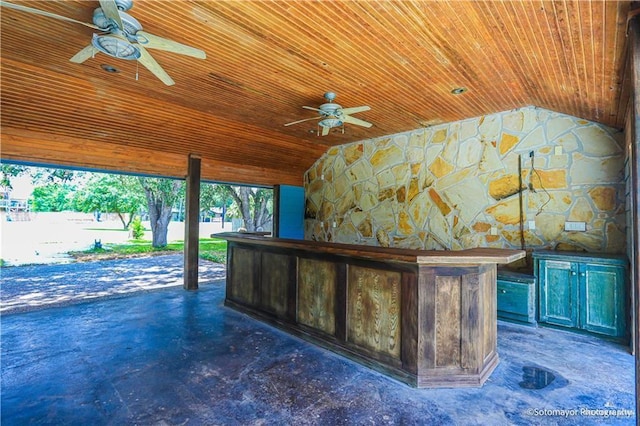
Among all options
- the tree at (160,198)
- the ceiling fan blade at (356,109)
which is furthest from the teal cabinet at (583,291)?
the tree at (160,198)

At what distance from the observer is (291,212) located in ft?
26.0

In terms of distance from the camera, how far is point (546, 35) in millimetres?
2500

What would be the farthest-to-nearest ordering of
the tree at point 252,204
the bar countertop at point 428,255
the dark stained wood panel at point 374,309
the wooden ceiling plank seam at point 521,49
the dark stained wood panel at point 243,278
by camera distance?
the tree at point 252,204
the dark stained wood panel at point 243,278
the dark stained wood panel at point 374,309
the bar countertop at point 428,255
the wooden ceiling plank seam at point 521,49

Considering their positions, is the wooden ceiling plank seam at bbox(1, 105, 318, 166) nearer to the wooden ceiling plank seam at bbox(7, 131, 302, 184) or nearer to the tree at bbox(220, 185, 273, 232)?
the wooden ceiling plank seam at bbox(7, 131, 302, 184)

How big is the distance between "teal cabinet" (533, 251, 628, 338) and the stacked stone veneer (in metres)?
0.56

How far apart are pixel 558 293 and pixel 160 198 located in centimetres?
1211

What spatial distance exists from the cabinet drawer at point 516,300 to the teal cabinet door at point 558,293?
0.11 metres

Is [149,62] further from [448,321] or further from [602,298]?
[602,298]

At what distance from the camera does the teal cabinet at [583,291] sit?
3639 millimetres

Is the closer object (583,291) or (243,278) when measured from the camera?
(583,291)

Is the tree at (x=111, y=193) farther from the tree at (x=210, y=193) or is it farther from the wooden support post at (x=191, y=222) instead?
the wooden support post at (x=191, y=222)

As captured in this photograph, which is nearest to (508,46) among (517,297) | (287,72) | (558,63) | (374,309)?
(558,63)

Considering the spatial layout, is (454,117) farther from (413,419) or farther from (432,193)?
(413,419)

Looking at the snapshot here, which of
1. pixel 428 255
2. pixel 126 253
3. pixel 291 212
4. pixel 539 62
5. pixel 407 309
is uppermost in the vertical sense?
pixel 539 62
